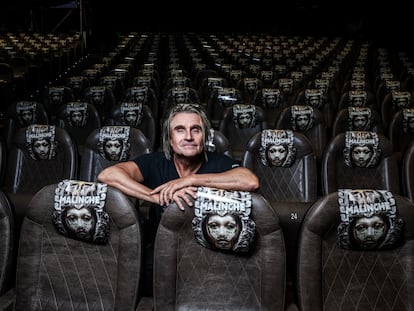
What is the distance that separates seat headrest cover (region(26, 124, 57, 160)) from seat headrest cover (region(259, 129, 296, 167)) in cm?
86

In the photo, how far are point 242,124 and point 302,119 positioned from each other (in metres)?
0.30

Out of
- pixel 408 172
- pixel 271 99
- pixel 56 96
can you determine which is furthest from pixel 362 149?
pixel 56 96

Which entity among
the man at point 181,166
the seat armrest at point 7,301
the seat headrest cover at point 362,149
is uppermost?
the man at point 181,166

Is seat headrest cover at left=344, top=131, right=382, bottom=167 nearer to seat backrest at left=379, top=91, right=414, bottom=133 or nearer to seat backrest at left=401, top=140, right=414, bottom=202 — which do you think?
seat backrest at left=401, top=140, right=414, bottom=202

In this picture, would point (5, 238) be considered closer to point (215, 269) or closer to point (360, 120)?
point (215, 269)

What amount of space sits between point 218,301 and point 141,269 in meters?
0.19

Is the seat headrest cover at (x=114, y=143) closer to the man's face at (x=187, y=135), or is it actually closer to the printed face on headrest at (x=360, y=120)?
the man's face at (x=187, y=135)

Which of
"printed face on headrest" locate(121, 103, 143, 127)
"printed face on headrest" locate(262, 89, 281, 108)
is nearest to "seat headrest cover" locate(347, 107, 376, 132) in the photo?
"printed face on headrest" locate(262, 89, 281, 108)

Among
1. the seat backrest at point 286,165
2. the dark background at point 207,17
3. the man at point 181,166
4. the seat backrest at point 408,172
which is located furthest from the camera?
the dark background at point 207,17

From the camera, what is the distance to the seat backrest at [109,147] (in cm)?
214

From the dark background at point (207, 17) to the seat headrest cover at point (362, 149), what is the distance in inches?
374

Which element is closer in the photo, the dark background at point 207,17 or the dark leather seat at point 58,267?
the dark leather seat at point 58,267

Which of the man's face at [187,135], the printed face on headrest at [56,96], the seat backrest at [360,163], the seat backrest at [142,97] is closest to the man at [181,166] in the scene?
the man's face at [187,135]

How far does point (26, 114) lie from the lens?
272 centimetres
